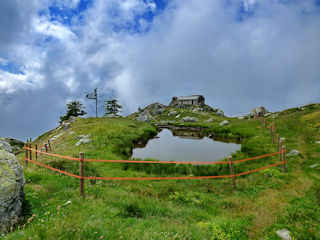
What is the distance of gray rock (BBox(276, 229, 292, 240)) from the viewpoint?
5801 mm

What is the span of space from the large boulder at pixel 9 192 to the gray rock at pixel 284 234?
8896mm

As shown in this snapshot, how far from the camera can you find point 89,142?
22.0 meters

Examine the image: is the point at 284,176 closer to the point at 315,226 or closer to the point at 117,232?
the point at 315,226

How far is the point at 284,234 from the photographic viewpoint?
593cm

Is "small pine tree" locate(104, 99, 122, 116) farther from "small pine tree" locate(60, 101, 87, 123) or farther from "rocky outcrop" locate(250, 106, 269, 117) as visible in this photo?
"rocky outcrop" locate(250, 106, 269, 117)

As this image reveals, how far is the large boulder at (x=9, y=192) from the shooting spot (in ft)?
16.9

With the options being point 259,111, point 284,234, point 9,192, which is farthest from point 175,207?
point 259,111

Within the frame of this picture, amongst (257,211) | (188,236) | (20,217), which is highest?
(20,217)

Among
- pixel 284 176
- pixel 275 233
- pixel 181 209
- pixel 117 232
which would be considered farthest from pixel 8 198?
pixel 284 176

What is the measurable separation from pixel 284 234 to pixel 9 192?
30.5 ft

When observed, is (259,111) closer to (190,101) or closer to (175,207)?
(190,101)

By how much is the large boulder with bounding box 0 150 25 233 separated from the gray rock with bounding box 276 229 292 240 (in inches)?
350

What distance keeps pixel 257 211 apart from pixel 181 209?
3487 mm

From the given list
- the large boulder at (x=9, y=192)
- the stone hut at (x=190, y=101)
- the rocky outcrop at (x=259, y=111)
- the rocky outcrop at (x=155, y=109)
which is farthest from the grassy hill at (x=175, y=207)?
the stone hut at (x=190, y=101)
